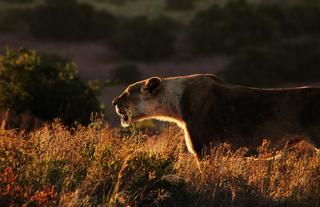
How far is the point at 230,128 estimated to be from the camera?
10297 millimetres

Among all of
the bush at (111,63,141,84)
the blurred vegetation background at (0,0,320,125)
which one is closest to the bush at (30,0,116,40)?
the blurred vegetation background at (0,0,320,125)

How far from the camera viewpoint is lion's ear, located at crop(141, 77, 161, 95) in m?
11.2

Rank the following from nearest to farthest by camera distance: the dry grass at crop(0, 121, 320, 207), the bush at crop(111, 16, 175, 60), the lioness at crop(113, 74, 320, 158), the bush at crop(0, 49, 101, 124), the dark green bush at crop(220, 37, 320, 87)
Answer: the dry grass at crop(0, 121, 320, 207) → the lioness at crop(113, 74, 320, 158) → the bush at crop(0, 49, 101, 124) → the dark green bush at crop(220, 37, 320, 87) → the bush at crop(111, 16, 175, 60)

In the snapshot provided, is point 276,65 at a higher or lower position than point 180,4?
lower

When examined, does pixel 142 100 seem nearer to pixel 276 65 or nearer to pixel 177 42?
pixel 276 65

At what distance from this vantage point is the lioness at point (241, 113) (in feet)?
32.7

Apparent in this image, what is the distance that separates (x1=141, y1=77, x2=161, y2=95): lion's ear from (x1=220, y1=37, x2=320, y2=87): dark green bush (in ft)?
94.5

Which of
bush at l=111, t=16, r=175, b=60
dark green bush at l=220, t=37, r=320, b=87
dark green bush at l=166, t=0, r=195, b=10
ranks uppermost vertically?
dark green bush at l=166, t=0, r=195, b=10

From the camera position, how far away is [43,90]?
18.0 metres

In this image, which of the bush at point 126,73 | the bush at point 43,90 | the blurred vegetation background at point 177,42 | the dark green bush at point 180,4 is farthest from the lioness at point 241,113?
the dark green bush at point 180,4

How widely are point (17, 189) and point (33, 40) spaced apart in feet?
152

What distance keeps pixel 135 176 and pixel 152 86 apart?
2.82 metres

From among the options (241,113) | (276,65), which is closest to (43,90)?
(241,113)

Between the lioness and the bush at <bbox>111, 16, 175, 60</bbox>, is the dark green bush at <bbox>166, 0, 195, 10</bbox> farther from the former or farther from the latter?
the lioness
